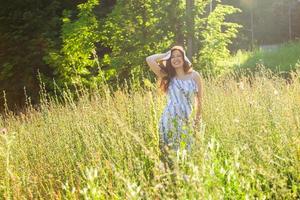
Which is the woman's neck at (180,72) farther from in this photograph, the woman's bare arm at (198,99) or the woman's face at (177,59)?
the woman's bare arm at (198,99)

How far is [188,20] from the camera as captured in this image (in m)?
10.7

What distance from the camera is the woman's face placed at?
541 cm

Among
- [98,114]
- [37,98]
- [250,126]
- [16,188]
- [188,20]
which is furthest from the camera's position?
[37,98]

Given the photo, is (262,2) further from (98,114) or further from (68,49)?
(98,114)

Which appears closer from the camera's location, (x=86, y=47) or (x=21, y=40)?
(x=86, y=47)

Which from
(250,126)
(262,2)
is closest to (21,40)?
(250,126)

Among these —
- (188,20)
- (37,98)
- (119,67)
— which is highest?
(188,20)

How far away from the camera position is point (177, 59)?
5.42m

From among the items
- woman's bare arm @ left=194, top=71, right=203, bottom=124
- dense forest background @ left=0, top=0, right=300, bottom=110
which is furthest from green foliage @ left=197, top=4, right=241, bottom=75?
woman's bare arm @ left=194, top=71, right=203, bottom=124

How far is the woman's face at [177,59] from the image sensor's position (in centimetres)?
541

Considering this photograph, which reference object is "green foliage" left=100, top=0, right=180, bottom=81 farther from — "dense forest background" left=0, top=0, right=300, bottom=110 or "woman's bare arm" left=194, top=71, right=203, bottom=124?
"woman's bare arm" left=194, top=71, right=203, bottom=124

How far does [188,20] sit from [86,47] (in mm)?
2347

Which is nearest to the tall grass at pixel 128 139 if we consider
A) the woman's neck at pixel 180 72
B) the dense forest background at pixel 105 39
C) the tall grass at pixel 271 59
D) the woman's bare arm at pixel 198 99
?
the woman's bare arm at pixel 198 99

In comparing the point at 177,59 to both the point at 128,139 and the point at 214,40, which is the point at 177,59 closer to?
the point at 128,139
